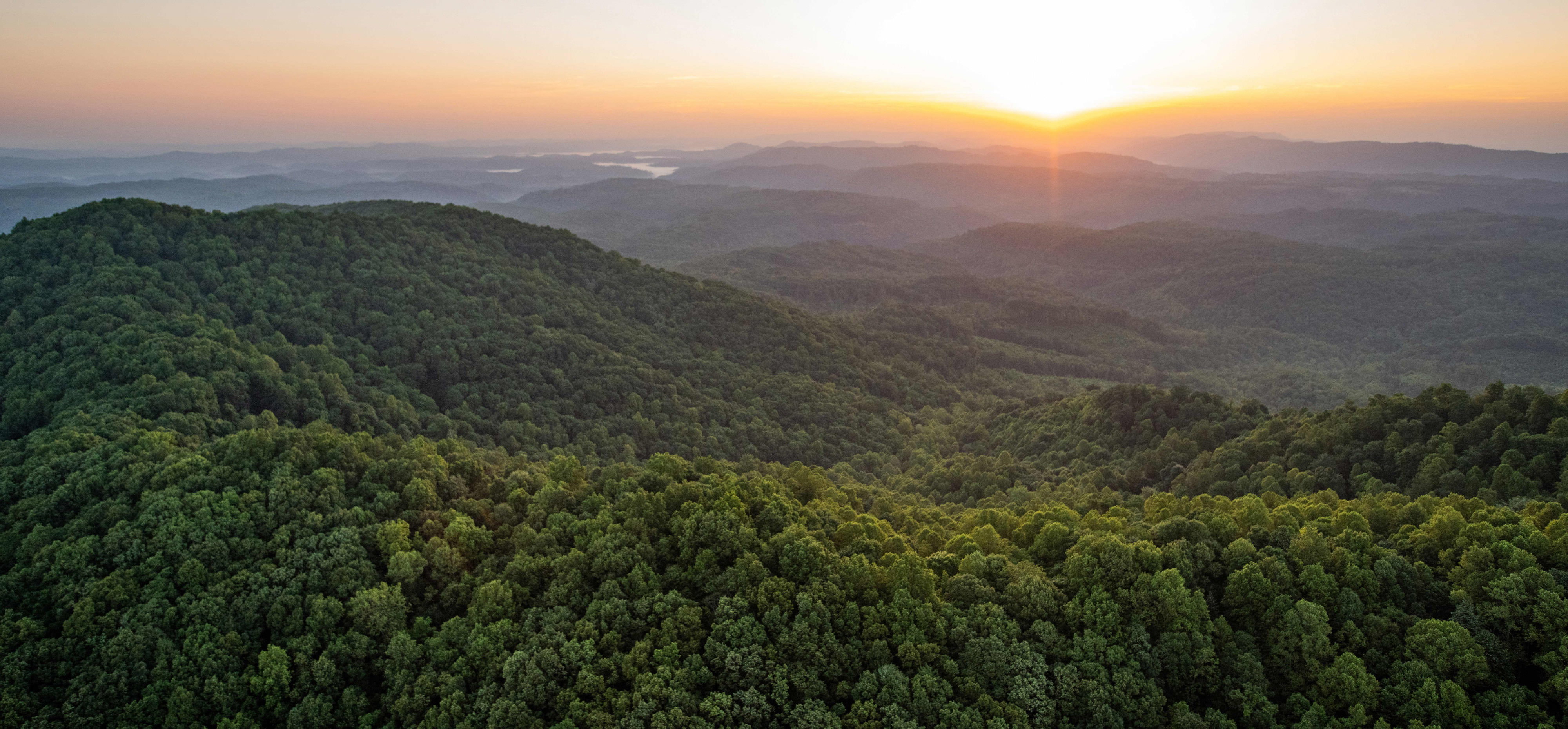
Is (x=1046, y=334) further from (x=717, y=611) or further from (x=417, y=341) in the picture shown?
(x=717, y=611)

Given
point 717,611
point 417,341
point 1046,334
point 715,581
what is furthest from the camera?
point 1046,334

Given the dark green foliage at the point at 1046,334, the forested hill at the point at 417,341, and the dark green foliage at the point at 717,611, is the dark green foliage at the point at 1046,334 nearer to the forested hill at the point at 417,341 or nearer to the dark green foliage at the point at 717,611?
the forested hill at the point at 417,341

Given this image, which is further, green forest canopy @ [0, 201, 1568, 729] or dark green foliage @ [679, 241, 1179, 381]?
dark green foliage @ [679, 241, 1179, 381]

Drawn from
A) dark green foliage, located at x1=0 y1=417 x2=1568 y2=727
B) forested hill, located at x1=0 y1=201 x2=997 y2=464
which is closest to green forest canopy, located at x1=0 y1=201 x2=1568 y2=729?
dark green foliage, located at x1=0 y1=417 x2=1568 y2=727

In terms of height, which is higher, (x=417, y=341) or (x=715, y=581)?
(x=417, y=341)

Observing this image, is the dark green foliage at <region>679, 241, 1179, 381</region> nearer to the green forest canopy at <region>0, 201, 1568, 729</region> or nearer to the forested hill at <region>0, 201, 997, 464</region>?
the forested hill at <region>0, 201, 997, 464</region>

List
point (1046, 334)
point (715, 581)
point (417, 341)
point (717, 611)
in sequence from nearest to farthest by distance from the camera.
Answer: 1. point (717, 611)
2. point (715, 581)
3. point (417, 341)
4. point (1046, 334)

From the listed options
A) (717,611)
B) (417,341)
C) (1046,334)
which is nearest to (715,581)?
(717,611)

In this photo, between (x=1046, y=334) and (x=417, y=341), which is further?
(x=1046, y=334)
